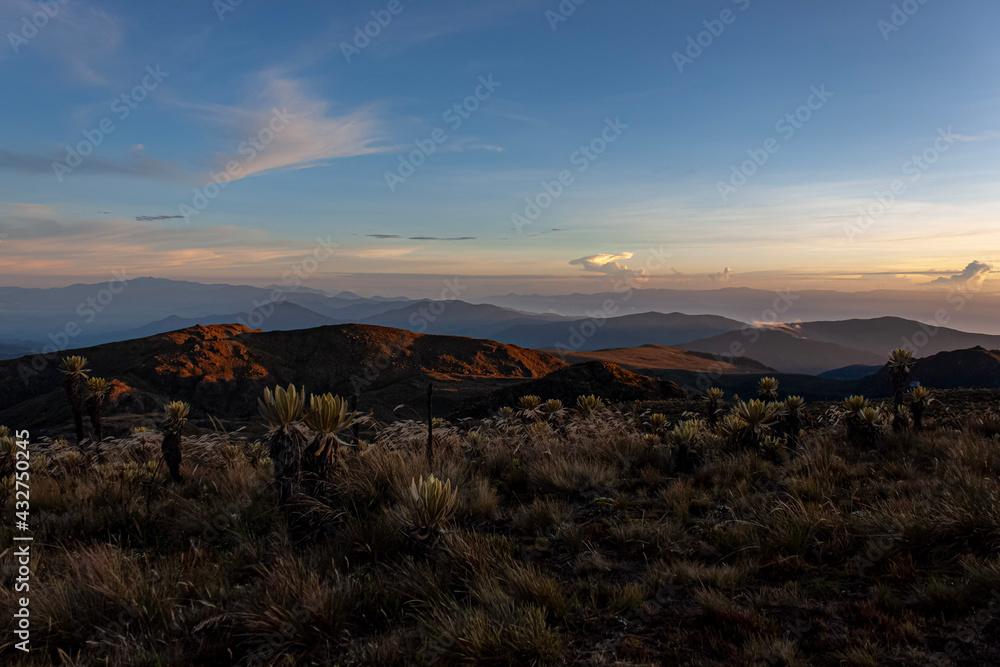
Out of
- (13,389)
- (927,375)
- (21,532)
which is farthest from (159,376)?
(927,375)

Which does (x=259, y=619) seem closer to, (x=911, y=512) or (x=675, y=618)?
(x=675, y=618)

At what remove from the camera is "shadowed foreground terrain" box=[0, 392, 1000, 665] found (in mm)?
2973

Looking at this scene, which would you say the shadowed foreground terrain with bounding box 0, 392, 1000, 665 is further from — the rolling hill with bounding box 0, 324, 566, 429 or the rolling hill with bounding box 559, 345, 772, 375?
the rolling hill with bounding box 559, 345, 772, 375

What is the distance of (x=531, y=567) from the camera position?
3.92 meters

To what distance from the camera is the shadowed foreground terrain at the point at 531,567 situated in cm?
297

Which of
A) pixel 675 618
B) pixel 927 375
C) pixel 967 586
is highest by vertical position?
pixel 967 586

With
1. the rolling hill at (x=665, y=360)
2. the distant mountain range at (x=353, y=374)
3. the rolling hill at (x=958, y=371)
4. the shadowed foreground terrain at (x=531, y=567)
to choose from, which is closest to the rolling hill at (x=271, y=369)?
the distant mountain range at (x=353, y=374)

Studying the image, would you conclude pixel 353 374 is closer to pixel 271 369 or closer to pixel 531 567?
pixel 271 369

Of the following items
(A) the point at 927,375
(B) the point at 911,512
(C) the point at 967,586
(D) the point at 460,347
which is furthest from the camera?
(A) the point at 927,375

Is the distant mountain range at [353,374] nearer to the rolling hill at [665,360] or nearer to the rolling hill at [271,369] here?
the rolling hill at [271,369]

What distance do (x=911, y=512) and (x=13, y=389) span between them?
76574mm

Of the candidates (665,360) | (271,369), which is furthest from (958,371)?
(271,369)

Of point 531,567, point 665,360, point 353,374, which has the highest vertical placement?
point 531,567

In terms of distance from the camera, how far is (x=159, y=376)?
163ft
